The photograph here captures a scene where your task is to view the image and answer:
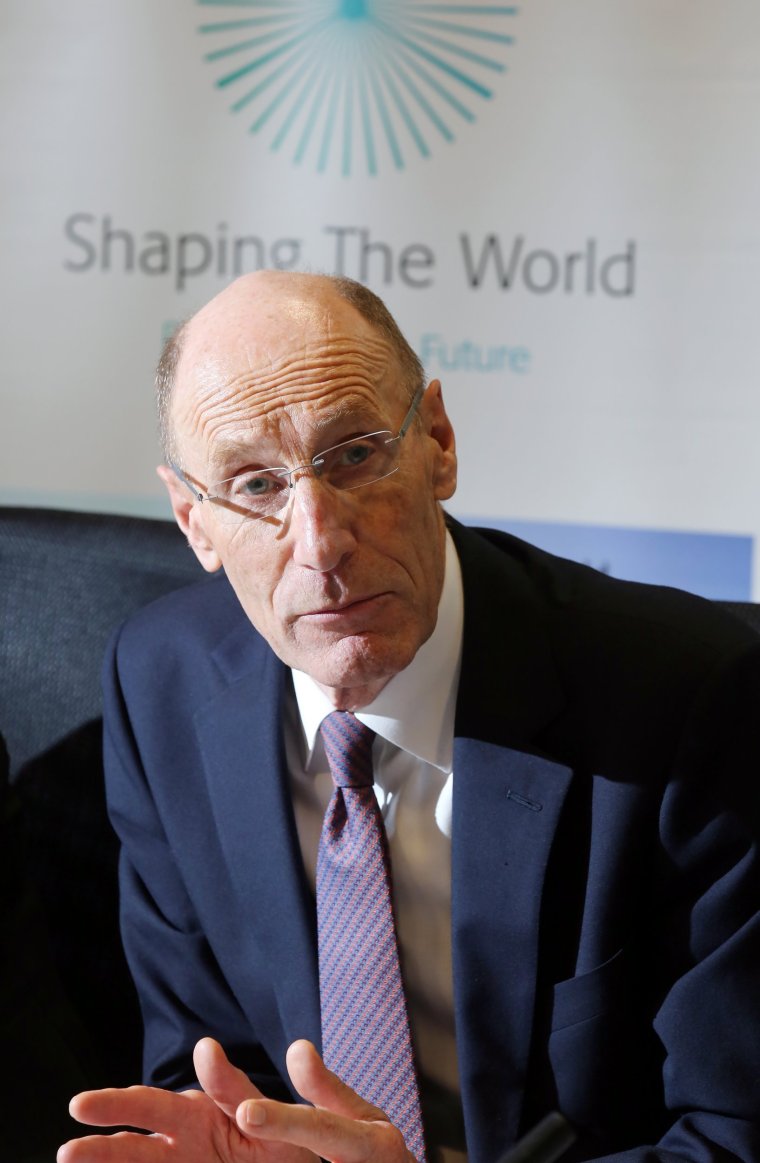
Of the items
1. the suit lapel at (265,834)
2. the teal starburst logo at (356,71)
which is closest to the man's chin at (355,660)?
the suit lapel at (265,834)

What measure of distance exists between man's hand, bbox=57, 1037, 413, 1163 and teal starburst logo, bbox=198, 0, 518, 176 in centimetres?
196

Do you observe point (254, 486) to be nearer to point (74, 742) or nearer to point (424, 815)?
point (424, 815)

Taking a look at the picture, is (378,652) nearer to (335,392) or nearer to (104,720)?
(335,392)

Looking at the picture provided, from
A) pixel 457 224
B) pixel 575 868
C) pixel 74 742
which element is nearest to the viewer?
pixel 575 868

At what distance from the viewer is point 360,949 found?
147 cm

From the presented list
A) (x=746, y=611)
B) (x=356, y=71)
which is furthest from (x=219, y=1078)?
(x=356, y=71)

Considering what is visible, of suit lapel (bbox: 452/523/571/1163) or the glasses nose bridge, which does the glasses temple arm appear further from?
suit lapel (bbox: 452/523/571/1163)

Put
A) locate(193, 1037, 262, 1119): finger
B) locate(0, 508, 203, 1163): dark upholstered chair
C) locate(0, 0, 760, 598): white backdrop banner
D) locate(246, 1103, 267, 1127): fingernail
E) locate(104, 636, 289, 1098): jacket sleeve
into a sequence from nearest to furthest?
locate(246, 1103, 267, 1127): fingernail < locate(193, 1037, 262, 1119): finger < locate(104, 636, 289, 1098): jacket sleeve < locate(0, 508, 203, 1163): dark upholstered chair < locate(0, 0, 760, 598): white backdrop banner

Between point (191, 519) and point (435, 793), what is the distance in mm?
431

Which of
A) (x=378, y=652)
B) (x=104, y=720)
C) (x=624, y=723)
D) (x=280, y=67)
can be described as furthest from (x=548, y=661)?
(x=280, y=67)

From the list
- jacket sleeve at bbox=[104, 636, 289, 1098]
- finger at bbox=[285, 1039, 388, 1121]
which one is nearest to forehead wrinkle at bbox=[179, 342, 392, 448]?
jacket sleeve at bbox=[104, 636, 289, 1098]

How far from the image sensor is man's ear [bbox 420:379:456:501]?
1521 mm

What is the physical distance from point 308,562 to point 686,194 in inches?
64.2

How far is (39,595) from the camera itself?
197cm
